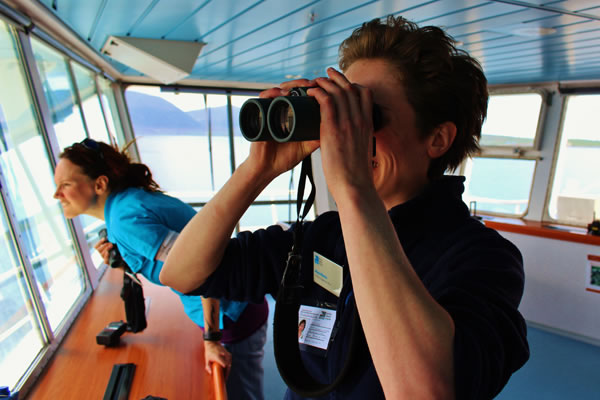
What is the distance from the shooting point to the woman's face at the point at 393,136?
76 cm

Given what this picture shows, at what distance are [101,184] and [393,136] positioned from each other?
1.63 meters

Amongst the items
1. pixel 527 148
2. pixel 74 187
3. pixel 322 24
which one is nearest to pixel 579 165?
pixel 527 148

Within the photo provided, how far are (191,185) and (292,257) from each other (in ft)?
17.8

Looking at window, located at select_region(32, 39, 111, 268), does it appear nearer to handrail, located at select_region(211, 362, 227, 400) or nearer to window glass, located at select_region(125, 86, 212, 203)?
window glass, located at select_region(125, 86, 212, 203)

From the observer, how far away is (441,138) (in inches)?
31.9

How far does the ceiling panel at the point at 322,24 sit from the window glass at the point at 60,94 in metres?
0.34

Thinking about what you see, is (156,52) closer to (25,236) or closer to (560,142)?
(25,236)

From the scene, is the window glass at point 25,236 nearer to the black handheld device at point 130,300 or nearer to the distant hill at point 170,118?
the black handheld device at point 130,300

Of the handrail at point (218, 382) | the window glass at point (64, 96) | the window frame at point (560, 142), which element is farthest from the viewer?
the window frame at point (560, 142)

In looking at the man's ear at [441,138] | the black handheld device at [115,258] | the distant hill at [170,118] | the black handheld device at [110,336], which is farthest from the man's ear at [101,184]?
the distant hill at [170,118]

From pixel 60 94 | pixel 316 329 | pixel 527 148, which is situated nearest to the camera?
pixel 316 329

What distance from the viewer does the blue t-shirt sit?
4.89 feet

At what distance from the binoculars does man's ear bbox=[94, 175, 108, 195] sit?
4.51ft

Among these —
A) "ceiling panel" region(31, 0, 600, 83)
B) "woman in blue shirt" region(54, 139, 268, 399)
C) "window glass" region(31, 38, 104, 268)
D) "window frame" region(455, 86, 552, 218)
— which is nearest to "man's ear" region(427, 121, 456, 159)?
"woman in blue shirt" region(54, 139, 268, 399)
